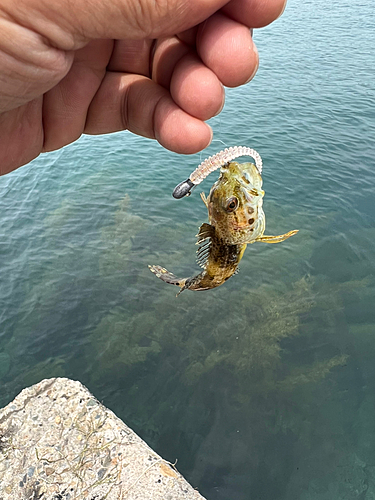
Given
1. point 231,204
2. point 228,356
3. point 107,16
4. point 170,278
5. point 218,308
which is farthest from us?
point 218,308

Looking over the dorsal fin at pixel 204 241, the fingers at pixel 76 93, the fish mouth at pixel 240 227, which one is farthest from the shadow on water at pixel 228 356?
the fingers at pixel 76 93

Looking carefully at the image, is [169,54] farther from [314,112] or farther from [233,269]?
[314,112]

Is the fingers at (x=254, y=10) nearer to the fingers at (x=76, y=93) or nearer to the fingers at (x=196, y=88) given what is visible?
the fingers at (x=196, y=88)

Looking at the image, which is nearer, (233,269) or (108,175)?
(233,269)

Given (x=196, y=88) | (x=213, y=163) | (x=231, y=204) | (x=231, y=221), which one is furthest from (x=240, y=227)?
(x=196, y=88)

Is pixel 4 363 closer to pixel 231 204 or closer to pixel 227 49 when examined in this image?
pixel 231 204

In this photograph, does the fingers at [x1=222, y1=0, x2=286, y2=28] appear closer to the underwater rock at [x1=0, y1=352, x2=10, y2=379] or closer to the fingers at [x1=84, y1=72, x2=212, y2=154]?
the fingers at [x1=84, y1=72, x2=212, y2=154]

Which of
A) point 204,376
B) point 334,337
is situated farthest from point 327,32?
point 204,376
